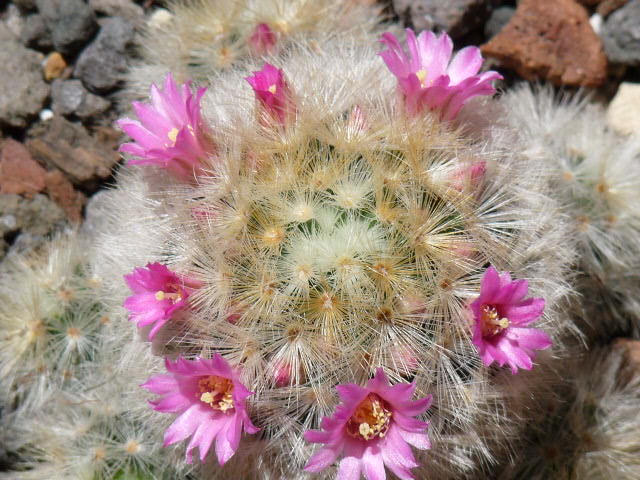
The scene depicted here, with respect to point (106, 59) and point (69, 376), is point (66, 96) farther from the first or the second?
A: point (69, 376)

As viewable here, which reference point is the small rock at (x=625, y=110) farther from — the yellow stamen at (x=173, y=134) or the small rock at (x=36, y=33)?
the small rock at (x=36, y=33)

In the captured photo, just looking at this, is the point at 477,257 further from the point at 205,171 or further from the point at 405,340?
the point at 205,171

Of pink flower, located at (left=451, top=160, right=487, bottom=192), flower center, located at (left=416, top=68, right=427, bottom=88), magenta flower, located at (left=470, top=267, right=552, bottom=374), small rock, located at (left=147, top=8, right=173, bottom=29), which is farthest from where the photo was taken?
small rock, located at (left=147, top=8, right=173, bottom=29)

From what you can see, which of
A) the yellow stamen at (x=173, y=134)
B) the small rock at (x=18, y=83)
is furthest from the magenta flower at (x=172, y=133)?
the small rock at (x=18, y=83)

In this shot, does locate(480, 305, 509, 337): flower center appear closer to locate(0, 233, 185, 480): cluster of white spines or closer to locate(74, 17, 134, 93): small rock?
locate(0, 233, 185, 480): cluster of white spines

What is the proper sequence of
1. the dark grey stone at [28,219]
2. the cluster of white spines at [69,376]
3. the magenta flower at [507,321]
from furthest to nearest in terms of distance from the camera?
the dark grey stone at [28,219]
the cluster of white spines at [69,376]
the magenta flower at [507,321]

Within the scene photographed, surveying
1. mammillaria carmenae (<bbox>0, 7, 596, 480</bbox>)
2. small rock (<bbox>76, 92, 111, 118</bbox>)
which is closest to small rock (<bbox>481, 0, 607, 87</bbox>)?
mammillaria carmenae (<bbox>0, 7, 596, 480</bbox>)
